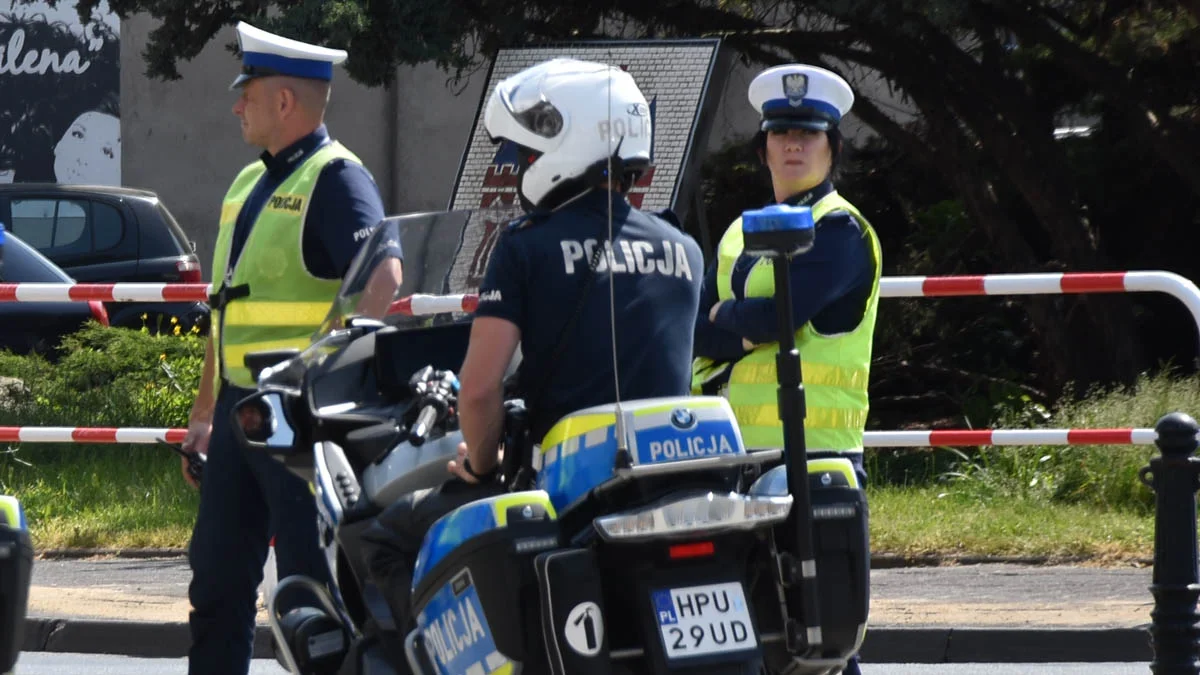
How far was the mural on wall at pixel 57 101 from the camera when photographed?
24.9 m

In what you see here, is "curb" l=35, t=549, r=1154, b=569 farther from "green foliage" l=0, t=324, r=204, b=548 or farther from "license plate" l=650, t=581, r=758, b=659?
"license plate" l=650, t=581, r=758, b=659

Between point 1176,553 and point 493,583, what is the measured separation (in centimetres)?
233

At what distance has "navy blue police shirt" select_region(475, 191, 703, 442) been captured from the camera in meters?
3.89

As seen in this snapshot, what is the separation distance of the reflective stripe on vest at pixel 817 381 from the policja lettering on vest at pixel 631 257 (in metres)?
0.57

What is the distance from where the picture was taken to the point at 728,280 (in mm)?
4906

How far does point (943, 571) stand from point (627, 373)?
419cm

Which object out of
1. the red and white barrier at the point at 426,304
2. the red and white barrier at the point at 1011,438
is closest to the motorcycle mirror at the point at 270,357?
the red and white barrier at the point at 426,304

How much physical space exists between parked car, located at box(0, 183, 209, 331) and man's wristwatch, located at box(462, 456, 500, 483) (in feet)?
40.4

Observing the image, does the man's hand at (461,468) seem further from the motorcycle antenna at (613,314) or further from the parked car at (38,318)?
the parked car at (38,318)

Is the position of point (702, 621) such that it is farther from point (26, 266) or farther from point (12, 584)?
point (26, 266)

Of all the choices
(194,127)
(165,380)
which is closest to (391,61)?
(165,380)

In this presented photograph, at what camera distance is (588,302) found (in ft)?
12.8

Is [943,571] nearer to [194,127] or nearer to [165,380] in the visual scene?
[165,380]

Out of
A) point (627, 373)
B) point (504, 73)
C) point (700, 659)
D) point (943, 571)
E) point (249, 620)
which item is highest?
point (504, 73)
